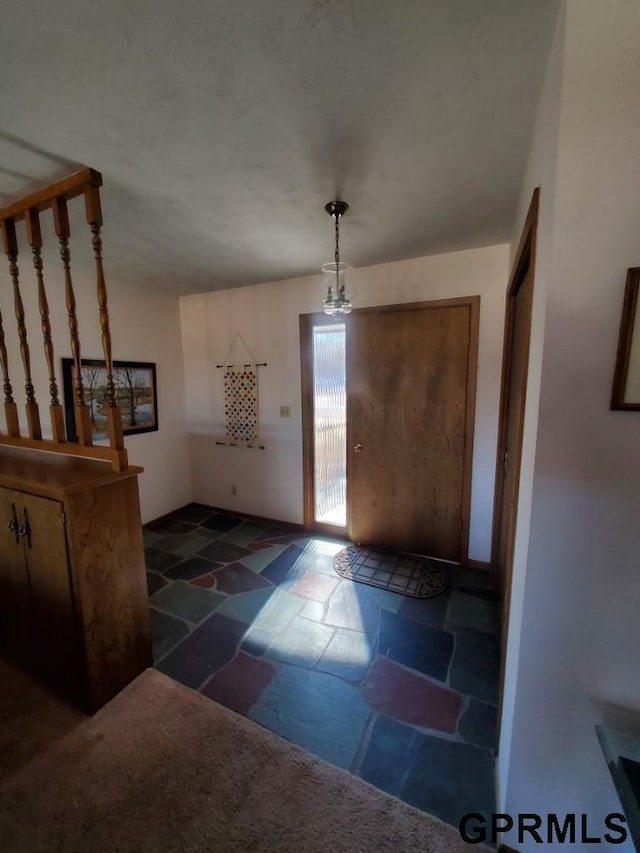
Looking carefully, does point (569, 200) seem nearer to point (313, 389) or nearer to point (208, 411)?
point (313, 389)

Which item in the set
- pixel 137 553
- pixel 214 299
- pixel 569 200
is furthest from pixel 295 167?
pixel 214 299

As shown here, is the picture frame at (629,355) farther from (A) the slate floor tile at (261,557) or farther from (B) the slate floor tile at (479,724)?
(A) the slate floor tile at (261,557)

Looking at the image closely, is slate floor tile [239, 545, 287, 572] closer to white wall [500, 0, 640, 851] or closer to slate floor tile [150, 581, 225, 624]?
slate floor tile [150, 581, 225, 624]

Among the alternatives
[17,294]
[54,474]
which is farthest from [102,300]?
[54,474]

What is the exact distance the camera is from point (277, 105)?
111 cm

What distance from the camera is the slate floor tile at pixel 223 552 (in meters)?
2.82

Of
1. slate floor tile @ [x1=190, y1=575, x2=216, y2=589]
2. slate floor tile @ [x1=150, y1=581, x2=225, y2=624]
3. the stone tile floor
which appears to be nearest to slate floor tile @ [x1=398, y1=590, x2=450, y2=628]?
the stone tile floor

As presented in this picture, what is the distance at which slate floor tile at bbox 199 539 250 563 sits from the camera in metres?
2.82

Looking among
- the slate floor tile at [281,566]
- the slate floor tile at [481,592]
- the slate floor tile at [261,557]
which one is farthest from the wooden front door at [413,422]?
the slate floor tile at [261,557]

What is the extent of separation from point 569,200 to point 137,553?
2.10 meters

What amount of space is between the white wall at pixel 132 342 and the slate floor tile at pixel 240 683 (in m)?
2.06

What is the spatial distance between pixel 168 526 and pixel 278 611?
1.83m

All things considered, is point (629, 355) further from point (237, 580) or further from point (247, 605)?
point (237, 580)

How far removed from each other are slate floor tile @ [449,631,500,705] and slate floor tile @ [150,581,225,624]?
1.50 metres
